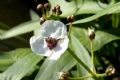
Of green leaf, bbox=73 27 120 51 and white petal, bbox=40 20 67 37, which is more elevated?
white petal, bbox=40 20 67 37

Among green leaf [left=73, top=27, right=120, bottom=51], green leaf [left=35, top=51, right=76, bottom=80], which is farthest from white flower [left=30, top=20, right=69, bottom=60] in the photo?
green leaf [left=73, top=27, right=120, bottom=51]

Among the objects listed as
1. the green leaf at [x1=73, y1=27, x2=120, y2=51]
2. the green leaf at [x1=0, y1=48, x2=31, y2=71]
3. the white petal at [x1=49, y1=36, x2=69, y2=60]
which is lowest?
the green leaf at [x1=0, y1=48, x2=31, y2=71]

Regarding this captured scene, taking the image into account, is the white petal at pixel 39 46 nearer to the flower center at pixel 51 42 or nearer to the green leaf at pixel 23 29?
the flower center at pixel 51 42

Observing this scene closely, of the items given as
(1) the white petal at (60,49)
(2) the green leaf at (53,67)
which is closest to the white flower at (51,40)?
(1) the white petal at (60,49)

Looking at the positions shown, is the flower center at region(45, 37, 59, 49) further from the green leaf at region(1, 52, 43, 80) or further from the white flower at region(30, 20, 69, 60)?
the green leaf at region(1, 52, 43, 80)

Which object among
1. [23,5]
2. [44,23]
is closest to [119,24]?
[44,23]

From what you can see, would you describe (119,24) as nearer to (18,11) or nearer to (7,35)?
(7,35)

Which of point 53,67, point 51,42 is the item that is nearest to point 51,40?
point 51,42
